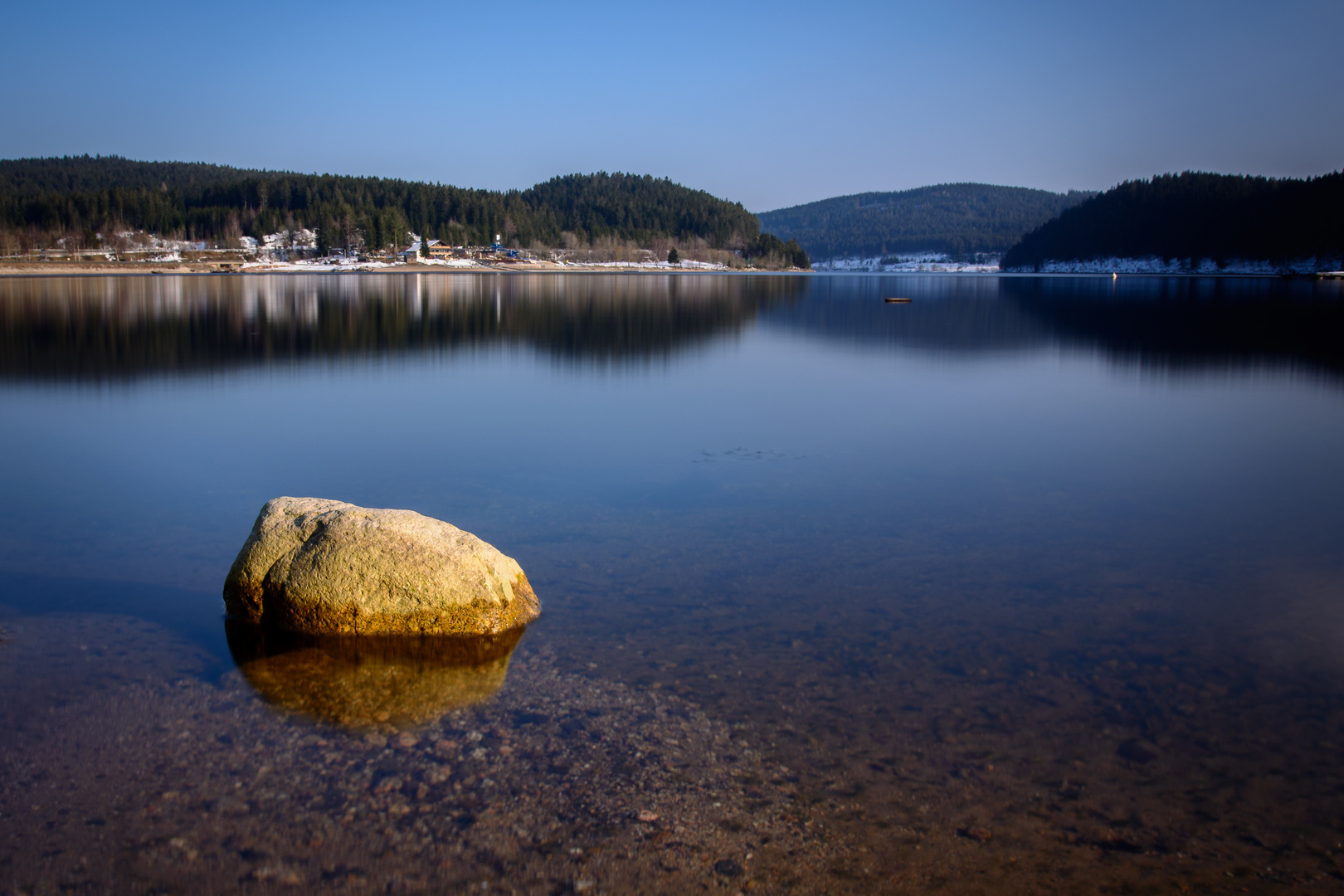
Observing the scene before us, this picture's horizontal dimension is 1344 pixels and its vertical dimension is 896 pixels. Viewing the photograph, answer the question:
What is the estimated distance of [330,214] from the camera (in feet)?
456

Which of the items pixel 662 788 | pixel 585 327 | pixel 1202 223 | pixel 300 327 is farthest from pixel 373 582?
pixel 1202 223

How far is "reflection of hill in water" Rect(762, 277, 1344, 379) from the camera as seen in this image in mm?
25641

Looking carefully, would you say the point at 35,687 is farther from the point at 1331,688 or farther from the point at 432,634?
the point at 1331,688

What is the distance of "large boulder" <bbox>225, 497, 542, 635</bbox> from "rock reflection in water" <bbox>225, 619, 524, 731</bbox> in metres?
0.12

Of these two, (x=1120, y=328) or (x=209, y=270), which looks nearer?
(x=1120, y=328)

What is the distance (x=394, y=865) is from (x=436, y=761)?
0.84 meters

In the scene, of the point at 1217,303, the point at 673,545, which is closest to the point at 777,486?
the point at 673,545

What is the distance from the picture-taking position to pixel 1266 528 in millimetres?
9125

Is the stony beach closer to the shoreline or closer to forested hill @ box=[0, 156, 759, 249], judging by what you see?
the shoreline

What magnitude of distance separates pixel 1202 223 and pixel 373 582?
601ft

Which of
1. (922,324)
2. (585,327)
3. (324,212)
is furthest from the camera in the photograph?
(324,212)

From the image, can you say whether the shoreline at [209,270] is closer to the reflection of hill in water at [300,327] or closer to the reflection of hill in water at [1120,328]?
the reflection of hill in water at [300,327]

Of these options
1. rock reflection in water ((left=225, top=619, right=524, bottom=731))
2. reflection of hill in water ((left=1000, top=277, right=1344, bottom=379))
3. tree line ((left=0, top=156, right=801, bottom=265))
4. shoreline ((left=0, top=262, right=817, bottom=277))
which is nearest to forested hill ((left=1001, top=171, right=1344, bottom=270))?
tree line ((left=0, top=156, right=801, bottom=265))

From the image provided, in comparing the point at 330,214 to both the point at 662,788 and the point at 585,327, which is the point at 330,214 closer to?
the point at 585,327
